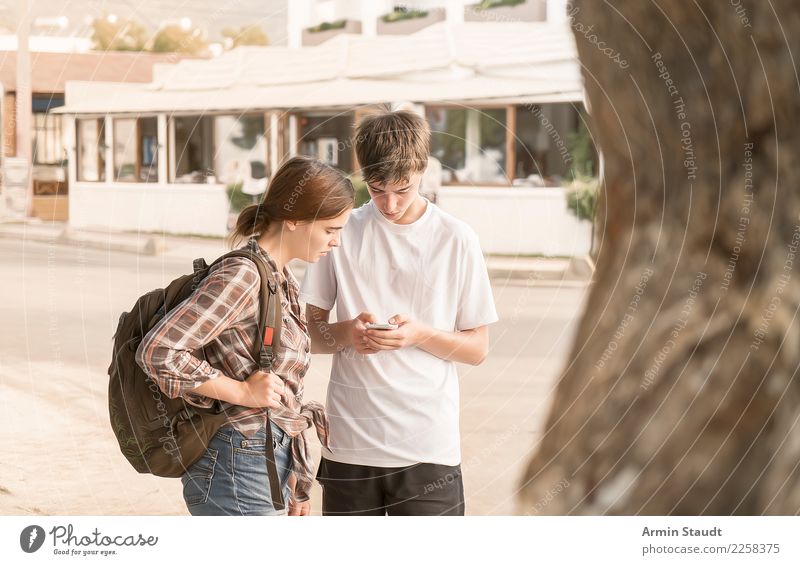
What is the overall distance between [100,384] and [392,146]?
5.24 metres

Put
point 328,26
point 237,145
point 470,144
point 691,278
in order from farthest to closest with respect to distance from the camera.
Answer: point 470,144 < point 237,145 < point 328,26 < point 691,278

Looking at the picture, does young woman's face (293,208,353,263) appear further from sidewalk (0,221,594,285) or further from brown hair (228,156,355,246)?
sidewalk (0,221,594,285)

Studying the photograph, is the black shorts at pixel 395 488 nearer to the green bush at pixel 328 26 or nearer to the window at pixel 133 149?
the window at pixel 133 149

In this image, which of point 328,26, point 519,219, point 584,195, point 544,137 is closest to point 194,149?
point 328,26

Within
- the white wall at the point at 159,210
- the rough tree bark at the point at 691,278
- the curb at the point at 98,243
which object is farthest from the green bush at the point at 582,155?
the rough tree bark at the point at 691,278

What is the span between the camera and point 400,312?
6.70 ft

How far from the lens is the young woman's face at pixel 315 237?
70.8 inches

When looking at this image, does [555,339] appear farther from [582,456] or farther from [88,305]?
[582,456]

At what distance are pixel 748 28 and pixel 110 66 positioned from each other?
16.5 ft

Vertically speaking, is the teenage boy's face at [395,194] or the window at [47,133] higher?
the teenage boy's face at [395,194]

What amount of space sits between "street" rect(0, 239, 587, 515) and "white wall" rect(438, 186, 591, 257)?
51cm

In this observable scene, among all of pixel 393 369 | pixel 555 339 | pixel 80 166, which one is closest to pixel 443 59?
→ pixel 555 339

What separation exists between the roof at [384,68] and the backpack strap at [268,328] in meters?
5.14

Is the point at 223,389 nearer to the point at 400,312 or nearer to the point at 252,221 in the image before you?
the point at 252,221
